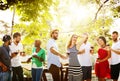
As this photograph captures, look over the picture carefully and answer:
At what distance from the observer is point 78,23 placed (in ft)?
64.6

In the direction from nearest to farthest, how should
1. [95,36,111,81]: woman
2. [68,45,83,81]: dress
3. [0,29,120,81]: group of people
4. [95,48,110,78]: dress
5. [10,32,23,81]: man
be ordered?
[68,45,83,81]: dress < [0,29,120,81]: group of people < [10,32,23,81]: man < [95,36,111,81]: woman < [95,48,110,78]: dress

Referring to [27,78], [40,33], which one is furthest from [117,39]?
[40,33]

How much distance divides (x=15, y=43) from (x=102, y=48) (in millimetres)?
2428

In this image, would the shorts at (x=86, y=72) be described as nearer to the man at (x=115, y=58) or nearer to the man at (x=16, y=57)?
the man at (x=115, y=58)

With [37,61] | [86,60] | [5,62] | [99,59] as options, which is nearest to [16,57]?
[37,61]

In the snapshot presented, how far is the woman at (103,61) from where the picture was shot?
30.7 feet

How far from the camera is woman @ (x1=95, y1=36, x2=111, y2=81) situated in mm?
9359

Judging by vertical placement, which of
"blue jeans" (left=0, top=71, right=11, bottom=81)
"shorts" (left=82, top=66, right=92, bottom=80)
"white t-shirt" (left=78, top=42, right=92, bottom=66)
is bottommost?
"shorts" (left=82, top=66, right=92, bottom=80)

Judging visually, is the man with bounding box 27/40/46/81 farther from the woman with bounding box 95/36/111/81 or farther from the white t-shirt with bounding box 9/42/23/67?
the woman with bounding box 95/36/111/81

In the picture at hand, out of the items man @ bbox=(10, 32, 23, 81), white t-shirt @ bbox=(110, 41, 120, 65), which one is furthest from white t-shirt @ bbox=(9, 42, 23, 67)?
white t-shirt @ bbox=(110, 41, 120, 65)

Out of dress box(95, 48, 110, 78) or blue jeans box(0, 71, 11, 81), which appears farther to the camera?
dress box(95, 48, 110, 78)

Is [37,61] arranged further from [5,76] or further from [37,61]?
[5,76]

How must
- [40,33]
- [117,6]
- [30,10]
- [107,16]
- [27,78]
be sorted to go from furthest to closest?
[107,16], [117,6], [40,33], [30,10], [27,78]

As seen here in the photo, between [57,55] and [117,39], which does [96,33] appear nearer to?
[117,39]
